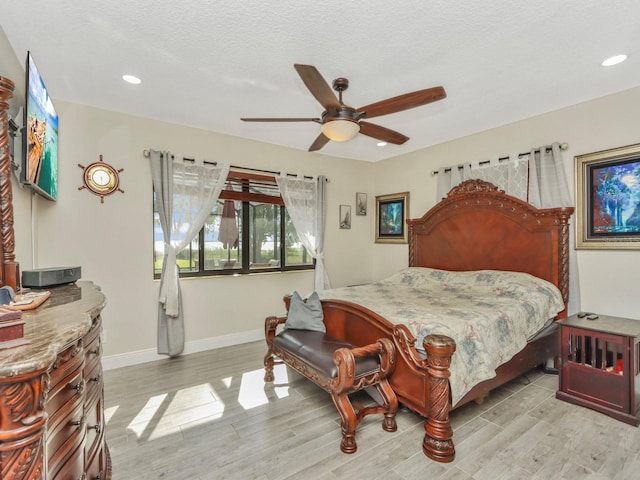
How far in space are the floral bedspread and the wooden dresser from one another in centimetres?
179

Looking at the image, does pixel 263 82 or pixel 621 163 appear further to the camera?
pixel 621 163

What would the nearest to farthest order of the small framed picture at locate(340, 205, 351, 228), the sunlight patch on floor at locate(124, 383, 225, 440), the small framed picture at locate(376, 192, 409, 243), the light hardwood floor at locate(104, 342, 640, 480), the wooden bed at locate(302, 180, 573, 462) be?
1. the light hardwood floor at locate(104, 342, 640, 480)
2. the wooden bed at locate(302, 180, 573, 462)
3. the sunlight patch on floor at locate(124, 383, 225, 440)
4. the small framed picture at locate(376, 192, 409, 243)
5. the small framed picture at locate(340, 205, 351, 228)

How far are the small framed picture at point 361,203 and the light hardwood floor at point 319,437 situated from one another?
10.0 feet

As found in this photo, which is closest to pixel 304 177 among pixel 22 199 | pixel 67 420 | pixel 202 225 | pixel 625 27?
pixel 202 225

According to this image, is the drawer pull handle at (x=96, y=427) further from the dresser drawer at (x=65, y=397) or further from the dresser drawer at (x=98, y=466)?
the dresser drawer at (x=65, y=397)

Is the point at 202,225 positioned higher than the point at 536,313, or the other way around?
the point at 202,225

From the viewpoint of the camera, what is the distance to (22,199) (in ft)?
7.70

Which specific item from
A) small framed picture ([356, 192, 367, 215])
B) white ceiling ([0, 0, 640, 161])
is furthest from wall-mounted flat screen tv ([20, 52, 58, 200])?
small framed picture ([356, 192, 367, 215])

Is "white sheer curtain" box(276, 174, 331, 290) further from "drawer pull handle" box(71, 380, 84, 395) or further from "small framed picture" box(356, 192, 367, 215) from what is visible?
"drawer pull handle" box(71, 380, 84, 395)

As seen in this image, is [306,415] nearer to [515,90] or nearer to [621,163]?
[515,90]

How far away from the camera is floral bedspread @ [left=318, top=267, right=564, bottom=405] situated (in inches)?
82.5

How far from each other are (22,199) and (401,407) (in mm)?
3258

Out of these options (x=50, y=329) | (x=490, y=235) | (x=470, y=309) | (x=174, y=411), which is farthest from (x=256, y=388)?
(x=490, y=235)

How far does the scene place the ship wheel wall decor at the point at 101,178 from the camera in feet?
10.3
